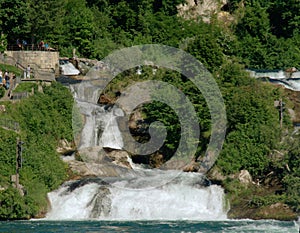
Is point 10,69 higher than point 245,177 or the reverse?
higher

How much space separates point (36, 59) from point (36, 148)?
1605 cm

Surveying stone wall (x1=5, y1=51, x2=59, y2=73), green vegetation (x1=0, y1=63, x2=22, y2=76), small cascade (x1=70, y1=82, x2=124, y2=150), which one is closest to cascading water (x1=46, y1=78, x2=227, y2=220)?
small cascade (x1=70, y1=82, x2=124, y2=150)

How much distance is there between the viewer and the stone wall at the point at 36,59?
352ft

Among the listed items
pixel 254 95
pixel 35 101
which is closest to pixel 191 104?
pixel 254 95

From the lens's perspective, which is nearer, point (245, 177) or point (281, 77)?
point (245, 177)

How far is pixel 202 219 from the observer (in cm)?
8531

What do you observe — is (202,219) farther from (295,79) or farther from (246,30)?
(246,30)

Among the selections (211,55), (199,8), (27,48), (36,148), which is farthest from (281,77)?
(36,148)

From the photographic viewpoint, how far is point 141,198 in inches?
3467

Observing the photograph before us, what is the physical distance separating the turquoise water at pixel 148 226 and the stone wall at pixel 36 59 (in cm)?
2671

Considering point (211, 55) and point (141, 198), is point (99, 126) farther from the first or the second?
point (141, 198)

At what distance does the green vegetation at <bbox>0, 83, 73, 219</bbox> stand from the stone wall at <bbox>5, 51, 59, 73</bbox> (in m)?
6.05

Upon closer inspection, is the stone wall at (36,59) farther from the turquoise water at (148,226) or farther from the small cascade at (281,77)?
the turquoise water at (148,226)

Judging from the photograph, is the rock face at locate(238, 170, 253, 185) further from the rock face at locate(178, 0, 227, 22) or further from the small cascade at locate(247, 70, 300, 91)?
the rock face at locate(178, 0, 227, 22)
